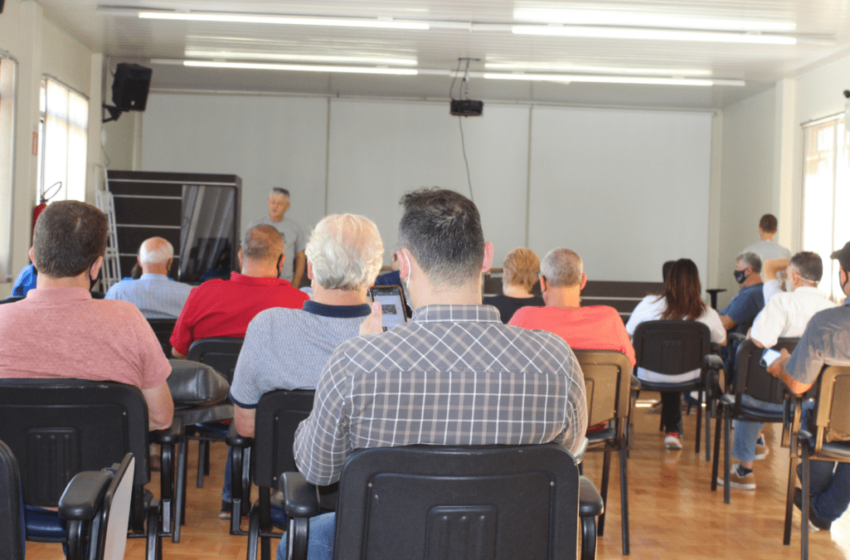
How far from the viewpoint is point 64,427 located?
74.3 inches

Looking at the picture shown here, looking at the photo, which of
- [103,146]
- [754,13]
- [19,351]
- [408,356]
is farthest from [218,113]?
[408,356]

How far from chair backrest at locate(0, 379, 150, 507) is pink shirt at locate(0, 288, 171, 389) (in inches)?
4.3

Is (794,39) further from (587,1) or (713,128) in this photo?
(713,128)

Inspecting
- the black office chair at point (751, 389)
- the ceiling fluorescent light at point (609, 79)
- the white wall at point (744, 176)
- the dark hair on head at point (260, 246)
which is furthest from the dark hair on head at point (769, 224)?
the dark hair on head at point (260, 246)

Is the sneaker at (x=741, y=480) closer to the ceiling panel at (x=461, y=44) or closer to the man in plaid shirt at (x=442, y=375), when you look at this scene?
the man in plaid shirt at (x=442, y=375)

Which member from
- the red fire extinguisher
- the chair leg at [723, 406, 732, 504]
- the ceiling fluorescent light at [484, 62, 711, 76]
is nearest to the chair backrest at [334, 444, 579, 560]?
the chair leg at [723, 406, 732, 504]

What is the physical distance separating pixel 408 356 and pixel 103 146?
343 inches

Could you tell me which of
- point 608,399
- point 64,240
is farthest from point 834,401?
point 64,240

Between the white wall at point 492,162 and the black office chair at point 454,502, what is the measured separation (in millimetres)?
9498

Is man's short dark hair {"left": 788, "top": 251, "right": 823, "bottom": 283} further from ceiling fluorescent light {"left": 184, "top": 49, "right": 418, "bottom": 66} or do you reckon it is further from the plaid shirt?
ceiling fluorescent light {"left": 184, "top": 49, "right": 418, "bottom": 66}

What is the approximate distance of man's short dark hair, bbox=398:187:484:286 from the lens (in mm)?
1396

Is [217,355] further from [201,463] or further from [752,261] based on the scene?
[752,261]

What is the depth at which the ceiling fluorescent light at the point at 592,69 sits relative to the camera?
28.5 ft

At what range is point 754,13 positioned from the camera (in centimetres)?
658
